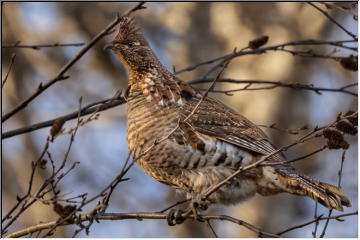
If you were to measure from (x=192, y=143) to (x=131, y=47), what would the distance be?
1.02 meters

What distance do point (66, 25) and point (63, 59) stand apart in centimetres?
86

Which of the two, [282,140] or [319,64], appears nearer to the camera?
[282,140]

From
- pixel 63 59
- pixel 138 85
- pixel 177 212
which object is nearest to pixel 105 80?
pixel 63 59

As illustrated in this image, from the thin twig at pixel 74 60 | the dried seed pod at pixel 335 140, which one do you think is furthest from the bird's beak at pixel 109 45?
the dried seed pod at pixel 335 140

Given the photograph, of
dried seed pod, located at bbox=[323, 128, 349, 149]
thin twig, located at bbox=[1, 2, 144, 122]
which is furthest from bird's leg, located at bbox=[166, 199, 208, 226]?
thin twig, located at bbox=[1, 2, 144, 122]

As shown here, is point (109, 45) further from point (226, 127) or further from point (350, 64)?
point (350, 64)

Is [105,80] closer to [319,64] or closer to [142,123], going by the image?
[319,64]

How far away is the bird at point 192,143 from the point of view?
4.66 m

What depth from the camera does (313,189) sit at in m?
4.70

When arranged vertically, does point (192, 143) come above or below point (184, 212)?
above

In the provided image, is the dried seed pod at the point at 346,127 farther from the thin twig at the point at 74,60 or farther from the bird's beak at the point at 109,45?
the bird's beak at the point at 109,45

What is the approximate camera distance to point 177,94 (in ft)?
16.8

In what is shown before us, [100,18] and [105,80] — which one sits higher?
[100,18]

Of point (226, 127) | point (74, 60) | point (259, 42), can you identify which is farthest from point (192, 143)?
point (74, 60)
